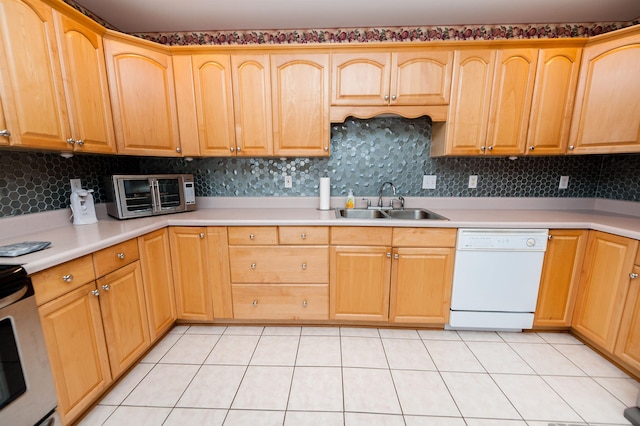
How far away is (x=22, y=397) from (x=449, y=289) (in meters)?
2.30

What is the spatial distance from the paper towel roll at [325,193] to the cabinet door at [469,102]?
0.97m

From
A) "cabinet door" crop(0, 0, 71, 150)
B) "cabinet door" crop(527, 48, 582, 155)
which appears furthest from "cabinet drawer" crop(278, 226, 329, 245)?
"cabinet door" crop(527, 48, 582, 155)

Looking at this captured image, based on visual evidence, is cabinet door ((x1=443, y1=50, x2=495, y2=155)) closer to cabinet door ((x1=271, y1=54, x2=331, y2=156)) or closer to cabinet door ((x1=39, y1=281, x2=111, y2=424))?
cabinet door ((x1=271, y1=54, x2=331, y2=156))

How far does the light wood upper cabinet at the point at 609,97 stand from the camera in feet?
5.64

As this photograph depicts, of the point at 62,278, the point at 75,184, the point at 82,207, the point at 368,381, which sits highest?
the point at 75,184

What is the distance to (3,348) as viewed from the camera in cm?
95

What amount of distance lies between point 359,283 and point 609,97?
7.10 ft

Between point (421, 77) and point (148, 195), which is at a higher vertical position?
point (421, 77)

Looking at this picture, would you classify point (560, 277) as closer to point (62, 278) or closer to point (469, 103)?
point (469, 103)

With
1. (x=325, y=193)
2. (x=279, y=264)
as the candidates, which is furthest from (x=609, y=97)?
(x=279, y=264)

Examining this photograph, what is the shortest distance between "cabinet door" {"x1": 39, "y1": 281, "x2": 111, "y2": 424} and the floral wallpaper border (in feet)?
6.95

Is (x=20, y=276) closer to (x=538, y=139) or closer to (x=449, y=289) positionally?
(x=449, y=289)

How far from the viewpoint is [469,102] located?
197 cm

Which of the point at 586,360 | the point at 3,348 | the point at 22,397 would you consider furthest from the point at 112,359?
the point at 586,360
